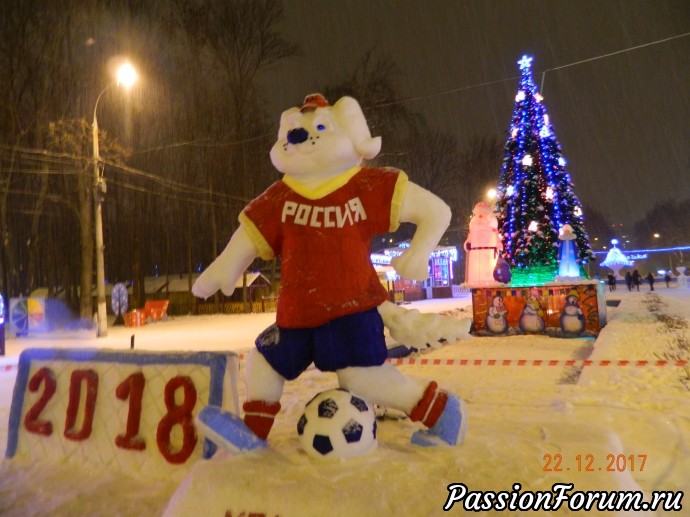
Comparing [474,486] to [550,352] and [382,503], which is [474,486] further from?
[550,352]

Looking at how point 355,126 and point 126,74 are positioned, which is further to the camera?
point 126,74

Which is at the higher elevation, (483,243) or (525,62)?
(525,62)

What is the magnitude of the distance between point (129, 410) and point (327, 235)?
5.97 feet

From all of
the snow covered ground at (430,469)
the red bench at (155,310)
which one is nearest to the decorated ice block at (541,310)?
the snow covered ground at (430,469)

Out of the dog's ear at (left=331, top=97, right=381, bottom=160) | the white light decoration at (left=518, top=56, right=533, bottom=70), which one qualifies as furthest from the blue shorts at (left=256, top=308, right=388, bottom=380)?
the white light decoration at (left=518, top=56, right=533, bottom=70)

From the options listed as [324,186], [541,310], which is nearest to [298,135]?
[324,186]

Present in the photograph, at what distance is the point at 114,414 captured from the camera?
363 centimetres

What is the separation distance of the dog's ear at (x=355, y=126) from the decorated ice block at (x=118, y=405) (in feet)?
5.27

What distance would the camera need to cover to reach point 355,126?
3434 millimetres

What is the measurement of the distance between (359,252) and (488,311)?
10752mm

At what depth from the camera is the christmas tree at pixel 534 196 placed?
15.1m

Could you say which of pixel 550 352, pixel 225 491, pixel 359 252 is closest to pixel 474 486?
pixel 225 491

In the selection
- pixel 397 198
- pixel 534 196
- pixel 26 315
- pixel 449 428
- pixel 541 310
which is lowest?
pixel 541 310

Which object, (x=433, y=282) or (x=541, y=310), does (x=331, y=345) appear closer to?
(x=541, y=310)
